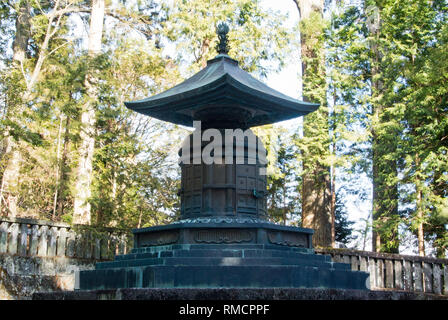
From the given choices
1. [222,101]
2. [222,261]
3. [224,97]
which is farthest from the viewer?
[222,101]

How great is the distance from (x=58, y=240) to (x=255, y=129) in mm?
6568

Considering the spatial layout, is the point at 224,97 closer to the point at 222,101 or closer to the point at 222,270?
the point at 222,101

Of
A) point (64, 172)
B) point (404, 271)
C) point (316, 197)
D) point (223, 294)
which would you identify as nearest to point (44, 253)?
point (64, 172)

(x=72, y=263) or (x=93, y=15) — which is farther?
(x=93, y=15)

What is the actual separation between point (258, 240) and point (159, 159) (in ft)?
29.8

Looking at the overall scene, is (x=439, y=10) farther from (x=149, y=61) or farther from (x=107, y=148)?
(x=107, y=148)

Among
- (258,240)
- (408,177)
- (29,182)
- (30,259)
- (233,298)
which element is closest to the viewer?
(233,298)

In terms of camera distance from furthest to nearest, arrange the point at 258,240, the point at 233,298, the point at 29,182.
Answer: the point at 29,182 < the point at 258,240 < the point at 233,298

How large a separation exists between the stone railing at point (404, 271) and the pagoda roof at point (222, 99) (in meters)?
3.41

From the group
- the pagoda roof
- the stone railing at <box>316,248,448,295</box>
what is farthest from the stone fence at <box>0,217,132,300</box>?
the stone railing at <box>316,248,448,295</box>

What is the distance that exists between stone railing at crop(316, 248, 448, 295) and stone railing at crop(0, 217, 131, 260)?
5673 millimetres

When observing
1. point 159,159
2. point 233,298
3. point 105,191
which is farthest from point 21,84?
point 233,298

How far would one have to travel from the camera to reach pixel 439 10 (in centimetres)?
1415

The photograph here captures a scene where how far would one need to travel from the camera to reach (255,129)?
49.9 feet
